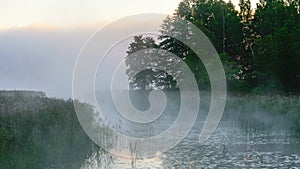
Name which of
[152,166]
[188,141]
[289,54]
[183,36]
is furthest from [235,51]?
[152,166]

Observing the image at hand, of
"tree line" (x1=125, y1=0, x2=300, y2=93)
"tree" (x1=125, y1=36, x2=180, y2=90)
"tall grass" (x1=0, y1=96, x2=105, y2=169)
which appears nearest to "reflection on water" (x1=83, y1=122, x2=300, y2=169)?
"tall grass" (x1=0, y1=96, x2=105, y2=169)

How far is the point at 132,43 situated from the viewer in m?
55.0

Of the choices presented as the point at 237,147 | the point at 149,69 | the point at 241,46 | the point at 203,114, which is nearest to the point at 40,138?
the point at 237,147

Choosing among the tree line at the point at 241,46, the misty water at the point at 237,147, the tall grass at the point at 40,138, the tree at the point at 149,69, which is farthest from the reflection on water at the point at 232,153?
the tree at the point at 149,69

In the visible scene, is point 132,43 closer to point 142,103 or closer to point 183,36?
point 183,36

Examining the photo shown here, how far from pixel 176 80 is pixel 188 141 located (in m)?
30.0

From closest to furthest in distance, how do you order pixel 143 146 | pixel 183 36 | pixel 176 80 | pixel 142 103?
pixel 143 146 < pixel 142 103 < pixel 176 80 < pixel 183 36

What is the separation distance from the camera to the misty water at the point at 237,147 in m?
13.1

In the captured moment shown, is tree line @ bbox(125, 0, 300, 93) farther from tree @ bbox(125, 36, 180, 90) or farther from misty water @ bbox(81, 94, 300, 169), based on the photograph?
misty water @ bbox(81, 94, 300, 169)

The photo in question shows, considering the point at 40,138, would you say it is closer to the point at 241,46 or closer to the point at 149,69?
the point at 149,69

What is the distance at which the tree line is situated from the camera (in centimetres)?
4091

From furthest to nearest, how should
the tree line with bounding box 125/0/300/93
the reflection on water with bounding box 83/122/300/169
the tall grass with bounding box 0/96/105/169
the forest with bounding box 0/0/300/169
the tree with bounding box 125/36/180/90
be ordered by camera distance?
the tree with bounding box 125/36/180/90 → the tree line with bounding box 125/0/300/93 → the reflection on water with bounding box 83/122/300/169 → the forest with bounding box 0/0/300/169 → the tall grass with bounding box 0/96/105/169

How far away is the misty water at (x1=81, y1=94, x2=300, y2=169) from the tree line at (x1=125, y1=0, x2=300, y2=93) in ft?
53.0

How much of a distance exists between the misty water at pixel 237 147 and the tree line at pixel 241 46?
16.2m
